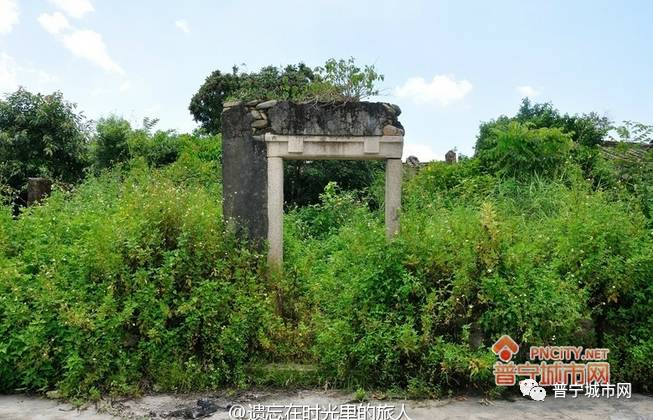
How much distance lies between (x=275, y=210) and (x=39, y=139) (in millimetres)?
10806

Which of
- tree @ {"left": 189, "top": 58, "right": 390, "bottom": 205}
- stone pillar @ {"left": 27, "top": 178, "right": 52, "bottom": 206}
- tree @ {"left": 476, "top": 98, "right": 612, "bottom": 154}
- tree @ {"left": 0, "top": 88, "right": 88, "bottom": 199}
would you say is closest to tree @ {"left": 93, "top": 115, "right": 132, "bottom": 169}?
tree @ {"left": 0, "top": 88, "right": 88, "bottom": 199}

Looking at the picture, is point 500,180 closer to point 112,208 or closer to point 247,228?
point 247,228

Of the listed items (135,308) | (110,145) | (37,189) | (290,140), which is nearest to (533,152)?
(290,140)

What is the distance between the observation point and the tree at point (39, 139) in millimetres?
14539

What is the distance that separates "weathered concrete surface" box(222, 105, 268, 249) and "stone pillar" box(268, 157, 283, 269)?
6 centimetres

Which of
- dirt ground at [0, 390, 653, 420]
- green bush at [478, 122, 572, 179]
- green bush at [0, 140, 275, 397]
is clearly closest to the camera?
dirt ground at [0, 390, 653, 420]

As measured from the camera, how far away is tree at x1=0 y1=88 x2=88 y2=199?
14.5 metres

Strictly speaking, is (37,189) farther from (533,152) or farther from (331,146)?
(533,152)

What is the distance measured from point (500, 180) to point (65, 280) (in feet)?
23.7

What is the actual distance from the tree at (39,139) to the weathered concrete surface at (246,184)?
370 inches

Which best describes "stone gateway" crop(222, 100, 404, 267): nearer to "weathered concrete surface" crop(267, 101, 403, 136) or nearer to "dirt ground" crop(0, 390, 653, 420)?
"weathered concrete surface" crop(267, 101, 403, 136)

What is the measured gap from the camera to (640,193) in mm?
7129

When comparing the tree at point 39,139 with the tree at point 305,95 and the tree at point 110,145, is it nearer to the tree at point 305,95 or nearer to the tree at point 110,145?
the tree at point 110,145

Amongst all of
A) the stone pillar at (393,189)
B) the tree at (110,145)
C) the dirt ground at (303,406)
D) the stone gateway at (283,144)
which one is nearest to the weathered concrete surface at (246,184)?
the stone gateway at (283,144)
